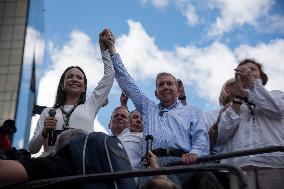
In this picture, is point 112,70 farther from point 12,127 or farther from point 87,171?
point 87,171

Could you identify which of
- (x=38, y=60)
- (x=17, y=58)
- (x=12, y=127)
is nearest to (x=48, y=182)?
(x=12, y=127)

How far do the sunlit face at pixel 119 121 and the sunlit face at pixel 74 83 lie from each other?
1.08 m

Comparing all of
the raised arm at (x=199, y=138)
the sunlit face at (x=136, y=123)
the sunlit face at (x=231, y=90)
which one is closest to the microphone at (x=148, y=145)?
the raised arm at (x=199, y=138)

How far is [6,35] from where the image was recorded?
52062mm

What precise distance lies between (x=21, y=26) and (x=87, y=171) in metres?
53.3

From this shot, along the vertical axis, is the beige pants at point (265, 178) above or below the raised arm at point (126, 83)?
below

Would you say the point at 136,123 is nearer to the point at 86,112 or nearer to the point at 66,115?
the point at 86,112

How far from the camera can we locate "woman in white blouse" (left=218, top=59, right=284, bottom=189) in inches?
152

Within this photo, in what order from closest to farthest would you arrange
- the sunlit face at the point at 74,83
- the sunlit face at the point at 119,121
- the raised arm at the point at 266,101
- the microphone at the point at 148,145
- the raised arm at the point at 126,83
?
1. the microphone at the point at 148,145
2. the raised arm at the point at 266,101
3. the sunlit face at the point at 74,83
4. the raised arm at the point at 126,83
5. the sunlit face at the point at 119,121

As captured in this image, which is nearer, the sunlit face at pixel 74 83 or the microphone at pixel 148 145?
the microphone at pixel 148 145

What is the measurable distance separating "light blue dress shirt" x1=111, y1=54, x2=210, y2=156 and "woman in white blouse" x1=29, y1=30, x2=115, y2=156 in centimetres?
24

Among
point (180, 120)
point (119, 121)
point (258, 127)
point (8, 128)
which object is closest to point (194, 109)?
point (180, 120)

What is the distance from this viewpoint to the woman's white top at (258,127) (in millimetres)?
3951

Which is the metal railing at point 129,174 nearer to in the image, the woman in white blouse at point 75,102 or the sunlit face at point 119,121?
the woman in white blouse at point 75,102
